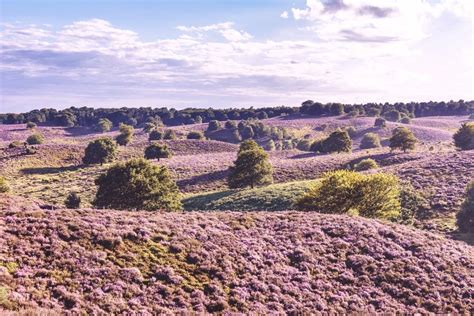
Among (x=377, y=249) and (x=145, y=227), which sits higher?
(x=145, y=227)

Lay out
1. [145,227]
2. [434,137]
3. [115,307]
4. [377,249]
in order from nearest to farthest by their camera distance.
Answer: [115,307]
[145,227]
[377,249]
[434,137]

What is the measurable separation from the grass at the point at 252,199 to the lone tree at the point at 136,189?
431 inches

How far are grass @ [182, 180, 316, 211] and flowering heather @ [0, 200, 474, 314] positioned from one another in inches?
771

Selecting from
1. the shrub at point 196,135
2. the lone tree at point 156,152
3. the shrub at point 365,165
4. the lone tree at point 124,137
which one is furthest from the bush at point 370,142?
the lone tree at point 124,137

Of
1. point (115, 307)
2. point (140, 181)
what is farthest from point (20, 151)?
point (115, 307)

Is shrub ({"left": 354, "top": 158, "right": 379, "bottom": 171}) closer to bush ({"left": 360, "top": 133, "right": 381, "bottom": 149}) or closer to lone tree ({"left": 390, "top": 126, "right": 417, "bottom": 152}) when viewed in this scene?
lone tree ({"left": 390, "top": 126, "right": 417, "bottom": 152})

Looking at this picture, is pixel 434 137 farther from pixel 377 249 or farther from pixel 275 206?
pixel 377 249

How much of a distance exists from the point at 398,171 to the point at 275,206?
86.3ft

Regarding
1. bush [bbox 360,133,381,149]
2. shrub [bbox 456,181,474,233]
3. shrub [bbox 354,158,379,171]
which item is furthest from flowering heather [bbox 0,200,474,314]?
bush [bbox 360,133,381,149]

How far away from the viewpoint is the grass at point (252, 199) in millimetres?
52188

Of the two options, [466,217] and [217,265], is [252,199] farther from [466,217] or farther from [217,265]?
[217,265]

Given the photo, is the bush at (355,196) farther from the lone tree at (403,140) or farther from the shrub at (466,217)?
the lone tree at (403,140)

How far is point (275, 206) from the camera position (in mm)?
51594

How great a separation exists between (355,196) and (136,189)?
23.0 m
